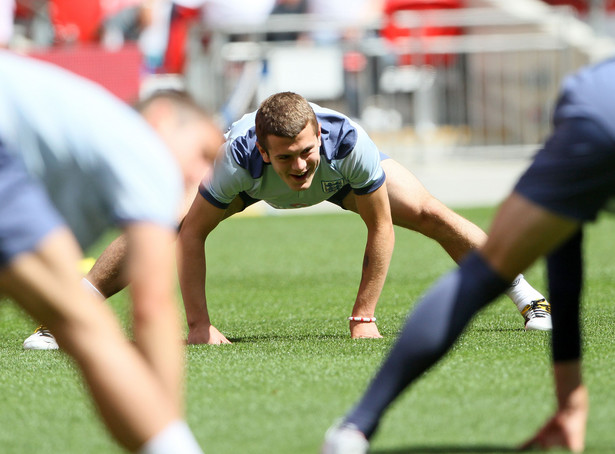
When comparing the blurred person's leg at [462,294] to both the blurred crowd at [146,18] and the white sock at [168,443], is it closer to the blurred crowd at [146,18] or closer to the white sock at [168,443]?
the white sock at [168,443]

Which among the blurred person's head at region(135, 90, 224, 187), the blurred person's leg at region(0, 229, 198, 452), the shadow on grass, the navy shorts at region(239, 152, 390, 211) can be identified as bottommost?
the shadow on grass

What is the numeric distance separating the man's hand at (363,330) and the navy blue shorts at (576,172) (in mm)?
2483

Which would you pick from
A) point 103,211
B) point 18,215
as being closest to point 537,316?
point 103,211

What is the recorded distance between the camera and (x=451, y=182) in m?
13.7

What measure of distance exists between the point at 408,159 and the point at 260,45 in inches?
91.1

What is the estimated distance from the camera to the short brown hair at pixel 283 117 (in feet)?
15.2

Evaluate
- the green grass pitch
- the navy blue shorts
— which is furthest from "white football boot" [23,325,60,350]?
the navy blue shorts

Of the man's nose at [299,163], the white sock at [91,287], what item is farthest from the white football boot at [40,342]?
the man's nose at [299,163]

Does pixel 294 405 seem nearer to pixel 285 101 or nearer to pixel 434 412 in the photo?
pixel 434 412

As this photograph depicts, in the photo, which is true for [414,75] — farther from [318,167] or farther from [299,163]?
[299,163]

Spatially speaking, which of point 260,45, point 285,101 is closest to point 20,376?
point 285,101

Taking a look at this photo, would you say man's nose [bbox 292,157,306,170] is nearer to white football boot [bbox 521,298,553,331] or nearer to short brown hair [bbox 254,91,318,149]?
short brown hair [bbox 254,91,318,149]

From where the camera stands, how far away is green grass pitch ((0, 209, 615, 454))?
3.28m

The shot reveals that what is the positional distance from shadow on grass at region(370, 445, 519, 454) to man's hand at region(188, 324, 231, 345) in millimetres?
2142
